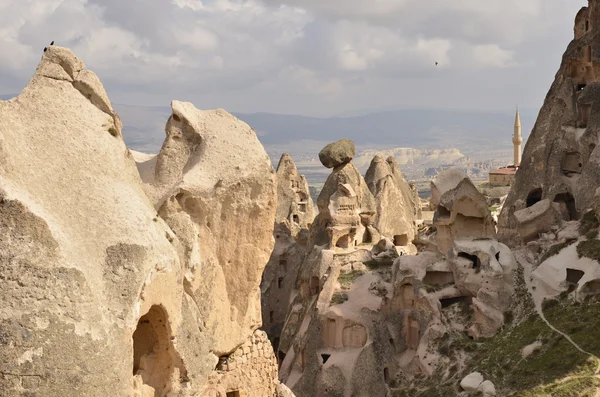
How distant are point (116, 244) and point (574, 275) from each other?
1642cm

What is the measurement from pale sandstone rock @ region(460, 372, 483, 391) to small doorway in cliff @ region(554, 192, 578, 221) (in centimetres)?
874

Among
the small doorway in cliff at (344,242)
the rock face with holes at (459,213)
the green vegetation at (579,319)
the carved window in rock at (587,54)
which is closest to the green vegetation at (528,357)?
the green vegetation at (579,319)

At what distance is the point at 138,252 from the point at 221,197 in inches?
81.1

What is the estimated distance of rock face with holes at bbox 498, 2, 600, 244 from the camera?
87.7ft

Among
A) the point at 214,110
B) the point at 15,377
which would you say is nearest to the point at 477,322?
the point at 214,110

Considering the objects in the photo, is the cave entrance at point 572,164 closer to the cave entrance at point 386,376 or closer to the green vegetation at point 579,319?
the green vegetation at point 579,319

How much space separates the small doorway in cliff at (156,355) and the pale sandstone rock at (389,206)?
22522 millimetres

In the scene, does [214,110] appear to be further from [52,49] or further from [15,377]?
[15,377]

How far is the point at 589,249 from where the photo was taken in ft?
67.5

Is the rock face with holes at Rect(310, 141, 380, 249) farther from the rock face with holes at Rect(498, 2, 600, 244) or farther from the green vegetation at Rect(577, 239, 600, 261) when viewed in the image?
the green vegetation at Rect(577, 239, 600, 261)

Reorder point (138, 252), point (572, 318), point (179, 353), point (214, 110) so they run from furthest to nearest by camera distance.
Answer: point (572, 318)
point (214, 110)
point (179, 353)
point (138, 252)

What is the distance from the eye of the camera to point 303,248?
3000 centimetres

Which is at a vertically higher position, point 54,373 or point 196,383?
point 54,373

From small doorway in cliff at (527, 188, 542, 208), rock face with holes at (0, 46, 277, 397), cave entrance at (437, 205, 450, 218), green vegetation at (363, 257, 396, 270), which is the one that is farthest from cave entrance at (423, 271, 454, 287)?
rock face with holes at (0, 46, 277, 397)
